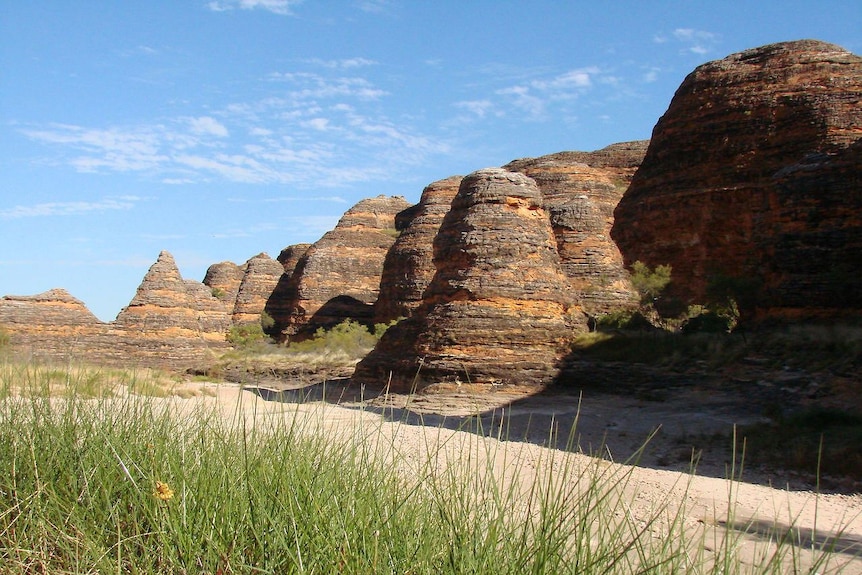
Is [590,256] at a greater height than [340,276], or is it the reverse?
[590,256]

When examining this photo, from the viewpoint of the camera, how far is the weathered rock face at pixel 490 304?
1723cm

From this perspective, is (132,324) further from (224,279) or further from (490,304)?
(224,279)

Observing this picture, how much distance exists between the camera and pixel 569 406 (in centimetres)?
1523

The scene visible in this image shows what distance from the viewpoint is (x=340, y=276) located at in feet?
138

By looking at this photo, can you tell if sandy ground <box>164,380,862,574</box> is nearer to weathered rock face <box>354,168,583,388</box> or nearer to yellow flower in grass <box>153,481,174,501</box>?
weathered rock face <box>354,168,583,388</box>

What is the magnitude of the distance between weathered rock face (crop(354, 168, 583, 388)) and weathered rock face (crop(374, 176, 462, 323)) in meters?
13.6

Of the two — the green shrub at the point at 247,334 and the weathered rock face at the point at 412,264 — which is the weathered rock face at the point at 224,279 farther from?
the weathered rock face at the point at 412,264

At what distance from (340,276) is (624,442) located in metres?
31.0

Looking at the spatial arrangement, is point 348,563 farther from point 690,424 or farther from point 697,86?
point 697,86

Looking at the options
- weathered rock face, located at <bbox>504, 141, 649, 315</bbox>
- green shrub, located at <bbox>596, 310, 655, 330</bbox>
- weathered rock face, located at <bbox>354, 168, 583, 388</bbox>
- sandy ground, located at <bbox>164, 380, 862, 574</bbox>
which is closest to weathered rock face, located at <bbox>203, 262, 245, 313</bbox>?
weathered rock face, located at <bbox>504, 141, 649, 315</bbox>

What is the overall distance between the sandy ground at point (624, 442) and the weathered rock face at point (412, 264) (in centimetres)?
1348

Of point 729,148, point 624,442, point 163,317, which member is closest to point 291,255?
point 163,317

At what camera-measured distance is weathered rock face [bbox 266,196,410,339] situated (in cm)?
3934

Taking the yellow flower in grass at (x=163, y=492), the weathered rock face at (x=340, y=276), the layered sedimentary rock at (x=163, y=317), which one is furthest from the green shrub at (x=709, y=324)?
the weathered rock face at (x=340, y=276)
